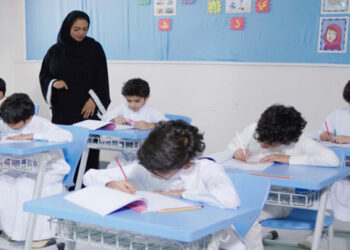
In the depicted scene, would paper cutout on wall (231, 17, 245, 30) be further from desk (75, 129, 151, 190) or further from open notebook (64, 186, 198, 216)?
open notebook (64, 186, 198, 216)

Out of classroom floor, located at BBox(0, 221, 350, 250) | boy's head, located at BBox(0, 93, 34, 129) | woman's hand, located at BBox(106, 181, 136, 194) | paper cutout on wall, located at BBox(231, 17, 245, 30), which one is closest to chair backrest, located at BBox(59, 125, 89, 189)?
boy's head, located at BBox(0, 93, 34, 129)

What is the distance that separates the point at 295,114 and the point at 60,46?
2.24 meters

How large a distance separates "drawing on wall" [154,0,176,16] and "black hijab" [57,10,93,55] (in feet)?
4.19

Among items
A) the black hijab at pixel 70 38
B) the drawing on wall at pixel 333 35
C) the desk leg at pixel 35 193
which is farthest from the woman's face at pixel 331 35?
the desk leg at pixel 35 193

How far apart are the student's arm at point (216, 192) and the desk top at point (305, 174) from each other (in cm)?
36

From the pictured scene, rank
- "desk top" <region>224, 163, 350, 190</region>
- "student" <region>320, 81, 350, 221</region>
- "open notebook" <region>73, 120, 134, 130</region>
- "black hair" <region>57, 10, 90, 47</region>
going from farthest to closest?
"black hair" <region>57, 10, 90, 47</region>, "open notebook" <region>73, 120, 134, 130</region>, "student" <region>320, 81, 350, 221</region>, "desk top" <region>224, 163, 350, 190</region>

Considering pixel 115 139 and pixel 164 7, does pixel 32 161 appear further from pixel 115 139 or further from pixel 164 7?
pixel 164 7

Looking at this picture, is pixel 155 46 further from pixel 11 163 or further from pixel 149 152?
pixel 149 152

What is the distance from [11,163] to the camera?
107 inches

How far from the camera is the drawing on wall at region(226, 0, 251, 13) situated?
470 cm

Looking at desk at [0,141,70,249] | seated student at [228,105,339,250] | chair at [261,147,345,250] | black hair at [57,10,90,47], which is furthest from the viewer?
black hair at [57,10,90,47]

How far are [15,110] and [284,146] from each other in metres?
1.56

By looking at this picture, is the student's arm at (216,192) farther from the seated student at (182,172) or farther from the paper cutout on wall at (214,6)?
the paper cutout on wall at (214,6)

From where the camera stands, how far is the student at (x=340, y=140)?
277cm
